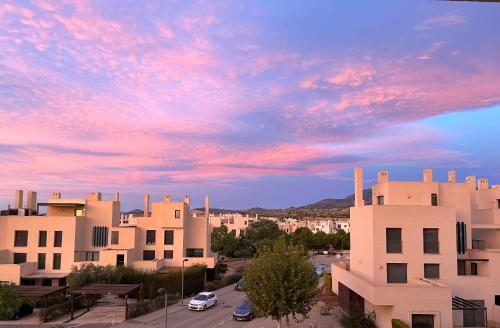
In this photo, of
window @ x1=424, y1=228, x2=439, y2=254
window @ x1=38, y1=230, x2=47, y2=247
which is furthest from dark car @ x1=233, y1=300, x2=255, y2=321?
window @ x1=38, y1=230, x2=47, y2=247

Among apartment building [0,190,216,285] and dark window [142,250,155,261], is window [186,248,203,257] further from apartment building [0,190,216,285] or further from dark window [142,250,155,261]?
dark window [142,250,155,261]

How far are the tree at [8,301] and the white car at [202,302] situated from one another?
1432cm

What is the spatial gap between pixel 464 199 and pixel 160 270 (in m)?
34.3

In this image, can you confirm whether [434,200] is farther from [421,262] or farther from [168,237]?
[168,237]

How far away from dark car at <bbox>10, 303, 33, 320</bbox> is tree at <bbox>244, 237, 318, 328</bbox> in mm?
20915

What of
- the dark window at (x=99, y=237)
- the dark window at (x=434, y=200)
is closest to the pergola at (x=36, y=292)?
the dark window at (x=99, y=237)

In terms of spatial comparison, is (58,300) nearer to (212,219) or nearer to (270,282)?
(270,282)

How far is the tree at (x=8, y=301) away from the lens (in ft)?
113

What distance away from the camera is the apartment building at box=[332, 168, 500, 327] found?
2789 centimetres

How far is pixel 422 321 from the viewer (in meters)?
27.9

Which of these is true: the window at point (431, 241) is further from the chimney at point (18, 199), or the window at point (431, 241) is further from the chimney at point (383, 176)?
the chimney at point (18, 199)

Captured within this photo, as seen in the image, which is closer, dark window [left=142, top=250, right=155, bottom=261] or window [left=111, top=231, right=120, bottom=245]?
window [left=111, top=231, right=120, bottom=245]

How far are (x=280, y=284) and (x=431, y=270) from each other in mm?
11793

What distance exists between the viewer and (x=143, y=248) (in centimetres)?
5812
